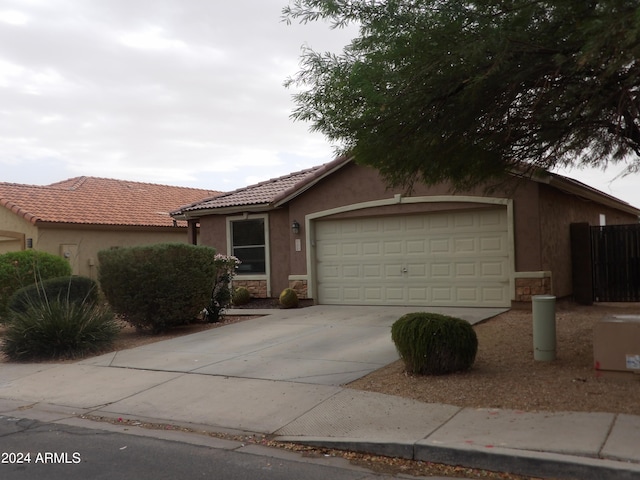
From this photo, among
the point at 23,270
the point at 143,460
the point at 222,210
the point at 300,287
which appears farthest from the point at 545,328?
the point at 23,270

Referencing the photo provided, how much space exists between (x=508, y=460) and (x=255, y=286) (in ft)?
43.4

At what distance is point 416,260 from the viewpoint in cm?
1530

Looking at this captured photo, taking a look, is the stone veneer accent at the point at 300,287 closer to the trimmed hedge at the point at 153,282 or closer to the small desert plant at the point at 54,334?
the trimmed hedge at the point at 153,282

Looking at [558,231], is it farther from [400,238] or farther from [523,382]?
[523,382]

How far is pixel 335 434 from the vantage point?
662 centimetres

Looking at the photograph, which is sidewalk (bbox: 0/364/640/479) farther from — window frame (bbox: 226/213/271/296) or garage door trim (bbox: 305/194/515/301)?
window frame (bbox: 226/213/271/296)

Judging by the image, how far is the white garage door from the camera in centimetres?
1435

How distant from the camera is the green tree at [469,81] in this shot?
7.39m

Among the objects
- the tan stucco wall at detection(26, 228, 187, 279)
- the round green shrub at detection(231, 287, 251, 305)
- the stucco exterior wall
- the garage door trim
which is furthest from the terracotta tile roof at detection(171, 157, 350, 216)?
the stucco exterior wall

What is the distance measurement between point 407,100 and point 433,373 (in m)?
3.57

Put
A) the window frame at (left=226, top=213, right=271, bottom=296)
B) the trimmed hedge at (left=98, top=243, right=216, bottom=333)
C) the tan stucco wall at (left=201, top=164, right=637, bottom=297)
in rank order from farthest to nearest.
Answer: the window frame at (left=226, top=213, right=271, bottom=296)
the tan stucco wall at (left=201, top=164, right=637, bottom=297)
the trimmed hedge at (left=98, top=243, right=216, bottom=333)

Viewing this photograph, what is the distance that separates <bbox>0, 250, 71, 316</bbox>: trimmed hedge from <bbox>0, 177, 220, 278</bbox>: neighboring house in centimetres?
409

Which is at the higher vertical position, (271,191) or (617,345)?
(271,191)

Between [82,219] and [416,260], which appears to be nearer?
[416,260]
